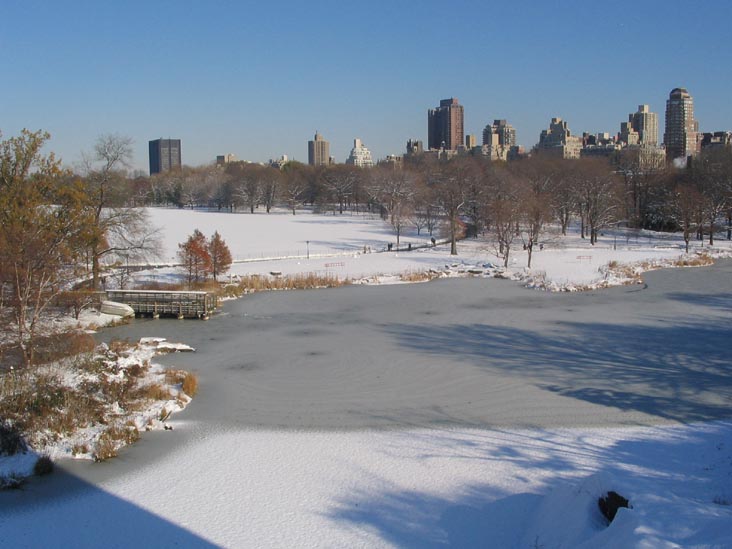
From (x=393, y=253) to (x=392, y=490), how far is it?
115 feet

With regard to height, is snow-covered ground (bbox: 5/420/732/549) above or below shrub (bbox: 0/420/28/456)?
below

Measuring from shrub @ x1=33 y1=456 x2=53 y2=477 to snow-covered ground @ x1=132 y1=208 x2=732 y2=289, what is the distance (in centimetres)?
2163

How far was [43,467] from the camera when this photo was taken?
1211cm

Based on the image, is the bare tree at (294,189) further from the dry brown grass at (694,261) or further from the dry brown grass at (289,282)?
the dry brown grass at (289,282)

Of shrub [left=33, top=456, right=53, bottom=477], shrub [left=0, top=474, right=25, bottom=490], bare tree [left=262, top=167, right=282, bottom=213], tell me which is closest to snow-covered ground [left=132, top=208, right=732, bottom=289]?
shrub [left=33, top=456, right=53, bottom=477]

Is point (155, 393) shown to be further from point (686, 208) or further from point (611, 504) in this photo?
point (686, 208)

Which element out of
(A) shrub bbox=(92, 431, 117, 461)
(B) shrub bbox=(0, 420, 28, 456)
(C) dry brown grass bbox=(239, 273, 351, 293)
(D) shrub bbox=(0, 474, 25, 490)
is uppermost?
(C) dry brown grass bbox=(239, 273, 351, 293)

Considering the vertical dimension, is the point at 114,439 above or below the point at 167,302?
below

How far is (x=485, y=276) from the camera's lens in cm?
3731

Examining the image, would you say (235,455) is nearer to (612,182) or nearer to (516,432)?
(516,432)

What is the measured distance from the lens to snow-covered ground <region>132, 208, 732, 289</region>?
121 ft

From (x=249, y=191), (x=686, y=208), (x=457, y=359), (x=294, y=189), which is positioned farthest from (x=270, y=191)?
(x=457, y=359)

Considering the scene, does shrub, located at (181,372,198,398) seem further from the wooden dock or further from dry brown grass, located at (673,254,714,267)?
dry brown grass, located at (673,254,714,267)

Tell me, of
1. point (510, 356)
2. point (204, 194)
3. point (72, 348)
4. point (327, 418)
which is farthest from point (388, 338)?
point (204, 194)
